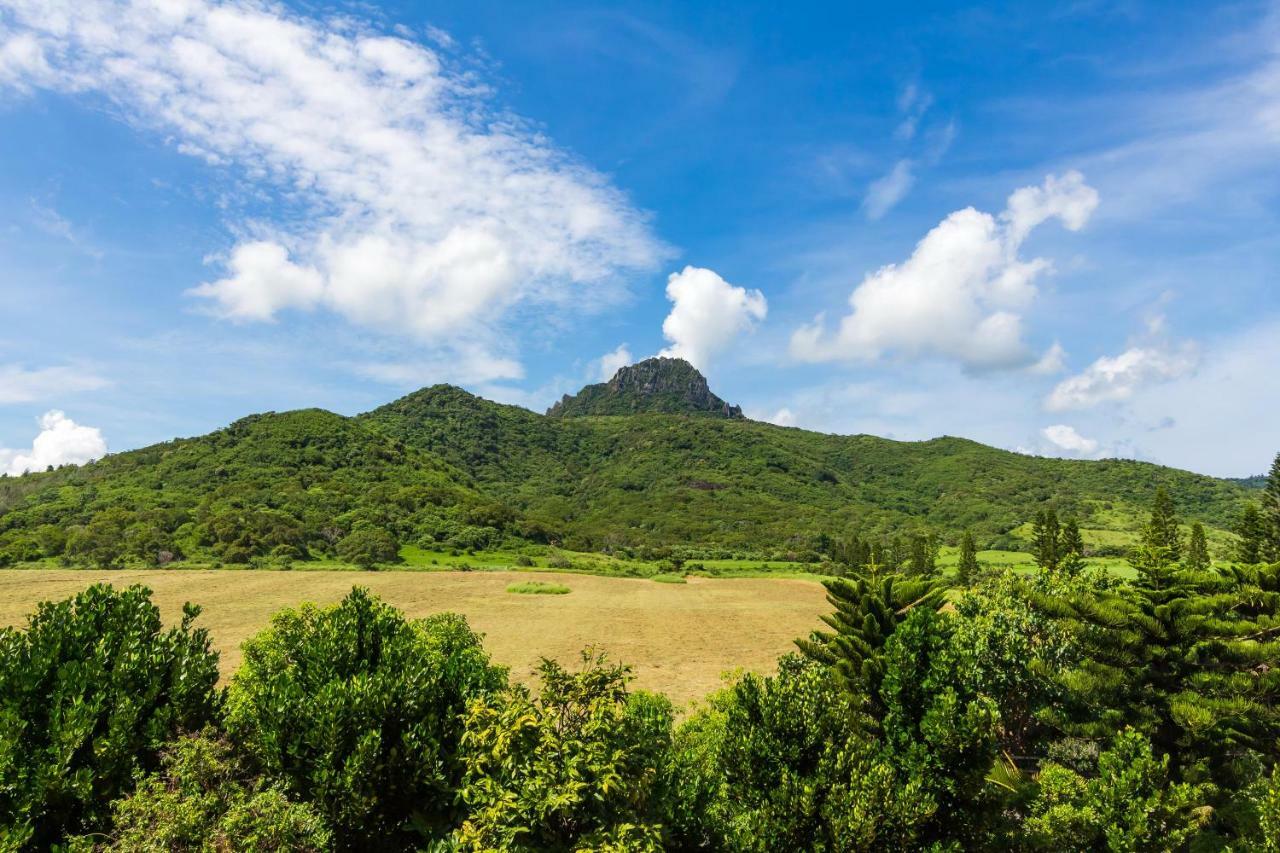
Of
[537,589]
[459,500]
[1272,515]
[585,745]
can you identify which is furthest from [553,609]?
[459,500]

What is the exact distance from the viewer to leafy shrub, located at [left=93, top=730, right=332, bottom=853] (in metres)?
7.36

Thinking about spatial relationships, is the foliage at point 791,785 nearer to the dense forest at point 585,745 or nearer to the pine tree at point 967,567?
the dense forest at point 585,745

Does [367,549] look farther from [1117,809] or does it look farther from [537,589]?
[1117,809]

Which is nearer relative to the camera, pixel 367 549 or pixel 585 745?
pixel 585 745

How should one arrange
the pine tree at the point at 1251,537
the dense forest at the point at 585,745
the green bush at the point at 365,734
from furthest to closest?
the pine tree at the point at 1251,537 → the green bush at the point at 365,734 → the dense forest at the point at 585,745

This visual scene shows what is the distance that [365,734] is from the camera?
882cm

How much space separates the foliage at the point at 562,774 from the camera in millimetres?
6922

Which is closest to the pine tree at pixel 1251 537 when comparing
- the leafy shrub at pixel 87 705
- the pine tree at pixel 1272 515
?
the pine tree at pixel 1272 515

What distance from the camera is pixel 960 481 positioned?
611 ft

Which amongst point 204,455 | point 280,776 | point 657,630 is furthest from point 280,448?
point 280,776

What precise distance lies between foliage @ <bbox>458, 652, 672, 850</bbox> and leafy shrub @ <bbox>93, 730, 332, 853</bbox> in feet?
7.75

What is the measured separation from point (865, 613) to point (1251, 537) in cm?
4824

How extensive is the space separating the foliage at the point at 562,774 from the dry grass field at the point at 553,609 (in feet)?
70.4

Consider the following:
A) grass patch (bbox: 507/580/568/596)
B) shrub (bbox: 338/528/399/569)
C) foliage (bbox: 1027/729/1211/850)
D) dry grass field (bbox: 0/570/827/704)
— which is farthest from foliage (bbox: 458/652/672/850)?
shrub (bbox: 338/528/399/569)
